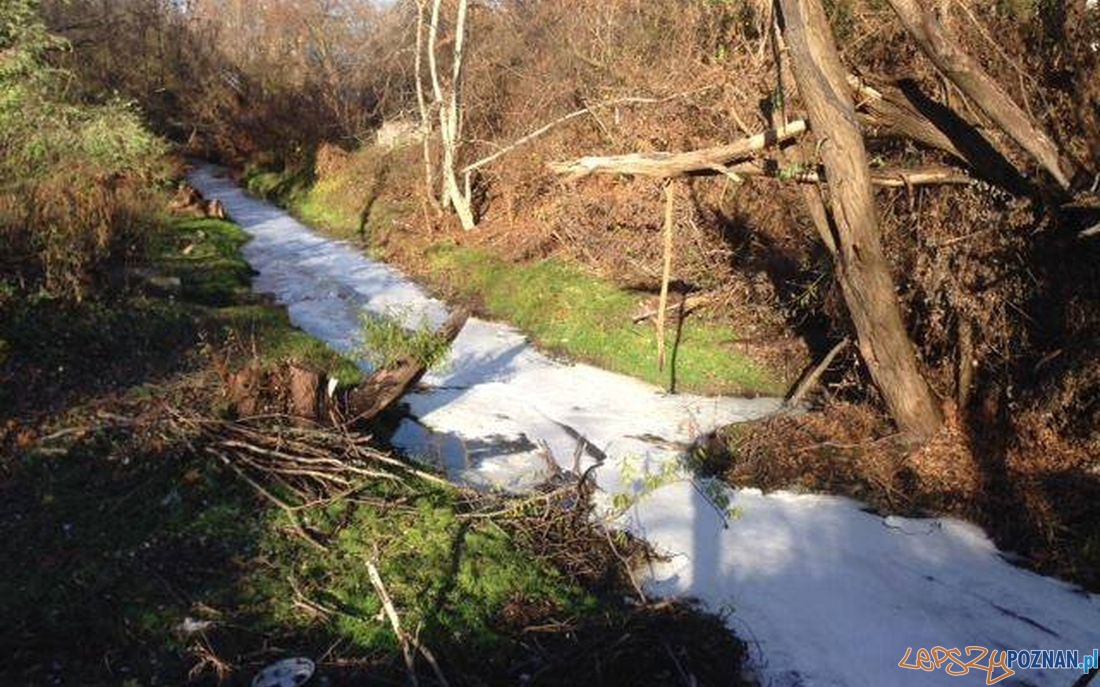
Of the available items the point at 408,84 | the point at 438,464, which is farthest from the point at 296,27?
the point at 438,464

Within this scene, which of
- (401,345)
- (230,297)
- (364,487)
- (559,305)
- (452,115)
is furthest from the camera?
(452,115)

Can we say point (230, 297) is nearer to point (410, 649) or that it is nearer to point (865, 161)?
point (865, 161)

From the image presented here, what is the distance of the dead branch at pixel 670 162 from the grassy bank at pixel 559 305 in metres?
3.50

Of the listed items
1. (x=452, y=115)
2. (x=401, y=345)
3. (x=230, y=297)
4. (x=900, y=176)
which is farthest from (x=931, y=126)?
(x=452, y=115)

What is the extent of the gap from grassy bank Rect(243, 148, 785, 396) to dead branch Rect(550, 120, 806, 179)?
350cm

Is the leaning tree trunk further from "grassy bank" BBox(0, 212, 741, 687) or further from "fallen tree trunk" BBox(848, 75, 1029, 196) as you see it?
"grassy bank" BBox(0, 212, 741, 687)

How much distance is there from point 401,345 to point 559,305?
6051 mm

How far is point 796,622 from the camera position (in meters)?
7.11

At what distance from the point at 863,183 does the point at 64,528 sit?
7.89 m

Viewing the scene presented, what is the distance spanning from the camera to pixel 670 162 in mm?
9898

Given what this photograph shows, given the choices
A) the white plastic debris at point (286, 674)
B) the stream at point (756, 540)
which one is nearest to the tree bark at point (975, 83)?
the stream at point (756, 540)

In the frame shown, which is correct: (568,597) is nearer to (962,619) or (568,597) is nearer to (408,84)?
(962,619)

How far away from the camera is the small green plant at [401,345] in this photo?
9.64 m

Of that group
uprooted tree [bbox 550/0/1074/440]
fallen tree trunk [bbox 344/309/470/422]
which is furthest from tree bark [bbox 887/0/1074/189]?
fallen tree trunk [bbox 344/309/470/422]
